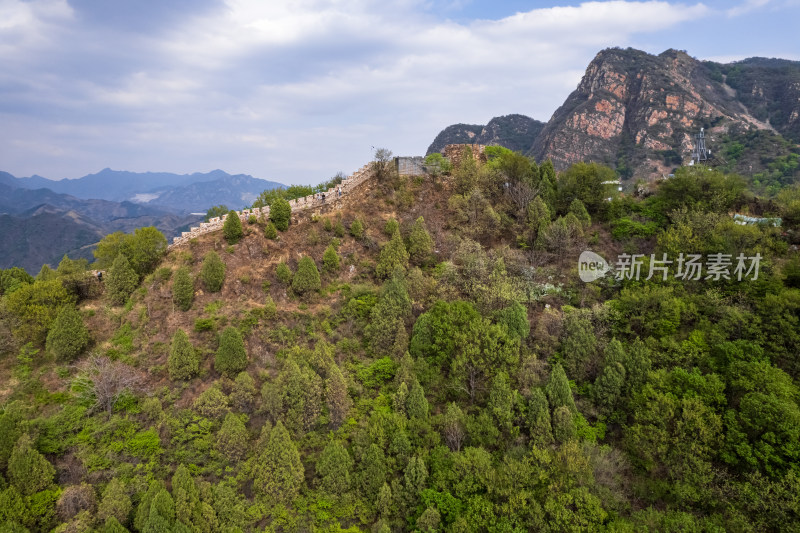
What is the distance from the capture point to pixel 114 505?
708 inches

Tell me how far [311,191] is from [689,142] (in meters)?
94.6

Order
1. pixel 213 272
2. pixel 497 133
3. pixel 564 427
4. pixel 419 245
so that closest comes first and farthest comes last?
pixel 564 427
pixel 213 272
pixel 419 245
pixel 497 133

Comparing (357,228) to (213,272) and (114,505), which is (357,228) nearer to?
(213,272)

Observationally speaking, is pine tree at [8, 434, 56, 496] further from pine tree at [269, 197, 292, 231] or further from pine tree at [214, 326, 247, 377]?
pine tree at [269, 197, 292, 231]

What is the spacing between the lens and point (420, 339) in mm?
26078

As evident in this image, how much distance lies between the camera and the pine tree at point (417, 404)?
22.8 m

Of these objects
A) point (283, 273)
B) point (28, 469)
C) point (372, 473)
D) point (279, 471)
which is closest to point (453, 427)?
point (372, 473)

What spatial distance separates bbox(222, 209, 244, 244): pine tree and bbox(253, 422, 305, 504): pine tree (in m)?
14.9

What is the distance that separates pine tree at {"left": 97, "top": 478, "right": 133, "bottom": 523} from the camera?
17.9 m

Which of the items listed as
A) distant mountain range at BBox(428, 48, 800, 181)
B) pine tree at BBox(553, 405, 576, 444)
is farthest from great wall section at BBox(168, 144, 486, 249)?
distant mountain range at BBox(428, 48, 800, 181)

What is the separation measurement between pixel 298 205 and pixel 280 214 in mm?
3010

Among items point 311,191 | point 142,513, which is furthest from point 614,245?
point 142,513

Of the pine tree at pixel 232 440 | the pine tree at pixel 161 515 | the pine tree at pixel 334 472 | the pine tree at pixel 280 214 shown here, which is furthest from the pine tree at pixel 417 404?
the pine tree at pixel 280 214

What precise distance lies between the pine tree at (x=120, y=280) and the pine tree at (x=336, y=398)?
1545 centimetres
